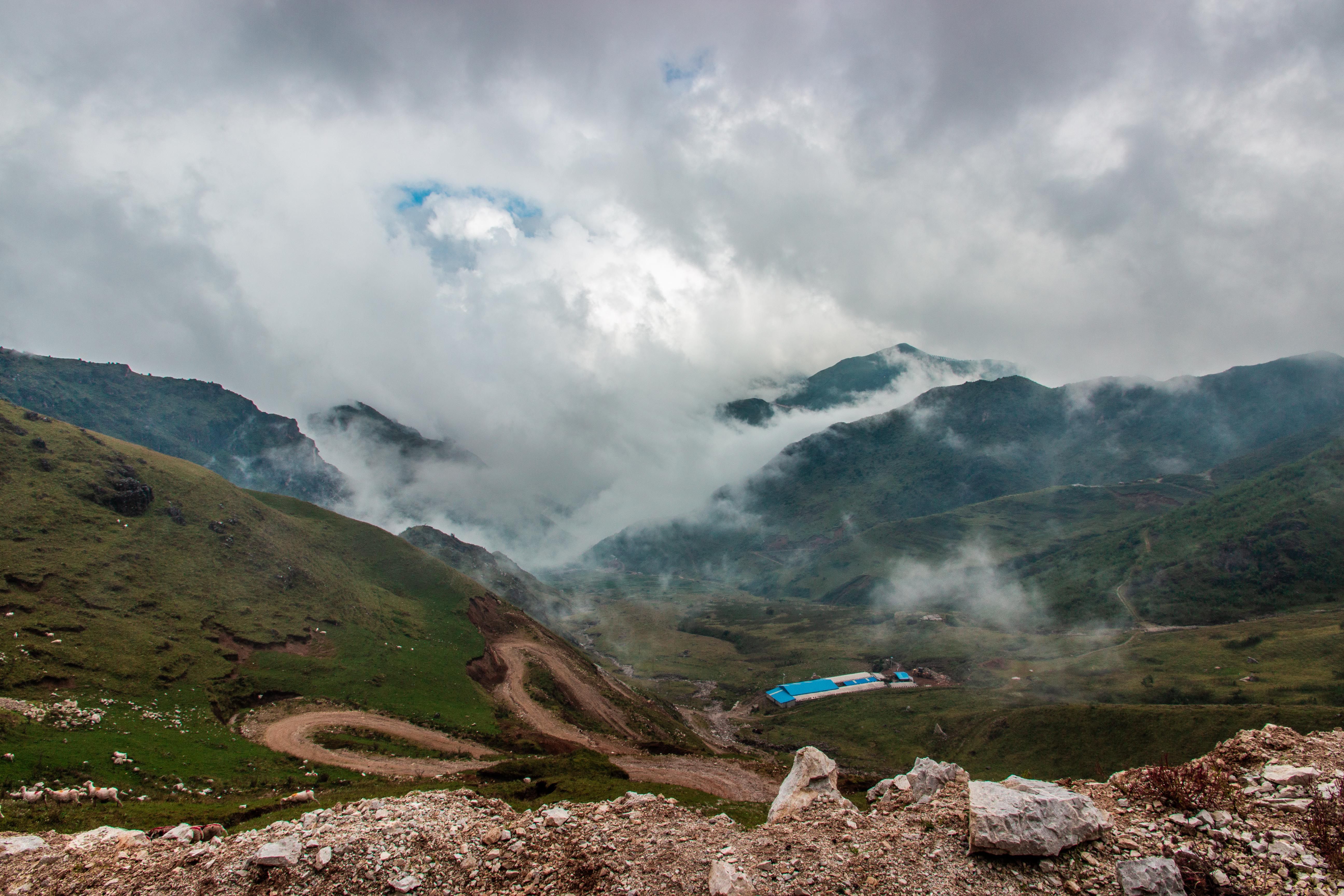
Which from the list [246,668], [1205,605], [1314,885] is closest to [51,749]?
[246,668]

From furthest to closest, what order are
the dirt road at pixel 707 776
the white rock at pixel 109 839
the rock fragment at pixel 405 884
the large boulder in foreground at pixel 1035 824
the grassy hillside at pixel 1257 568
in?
the grassy hillside at pixel 1257 568
the dirt road at pixel 707 776
the white rock at pixel 109 839
the rock fragment at pixel 405 884
the large boulder in foreground at pixel 1035 824

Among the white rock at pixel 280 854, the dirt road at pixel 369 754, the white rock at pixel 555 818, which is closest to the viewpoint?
the white rock at pixel 280 854

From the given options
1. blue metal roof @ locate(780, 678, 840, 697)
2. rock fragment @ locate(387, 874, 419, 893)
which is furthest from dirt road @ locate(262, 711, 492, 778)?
blue metal roof @ locate(780, 678, 840, 697)

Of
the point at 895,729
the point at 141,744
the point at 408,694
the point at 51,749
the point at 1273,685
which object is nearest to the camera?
the point at 51,749

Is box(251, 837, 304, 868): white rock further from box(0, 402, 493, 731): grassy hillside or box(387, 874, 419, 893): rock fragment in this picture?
box(0, 402, 493, 731): grassy hillside

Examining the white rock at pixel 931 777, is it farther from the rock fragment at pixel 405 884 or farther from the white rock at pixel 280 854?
the white rock at pixel 280 854

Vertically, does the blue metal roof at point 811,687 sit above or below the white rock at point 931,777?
below

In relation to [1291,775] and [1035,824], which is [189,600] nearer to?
[1035,824]

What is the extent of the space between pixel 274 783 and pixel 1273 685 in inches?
6133

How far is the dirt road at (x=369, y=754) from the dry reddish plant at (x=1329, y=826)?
148ft

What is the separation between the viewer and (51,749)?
3309 cm

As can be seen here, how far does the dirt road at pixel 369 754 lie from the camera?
46.1 m

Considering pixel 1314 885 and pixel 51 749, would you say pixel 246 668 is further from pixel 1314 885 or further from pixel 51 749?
pixel 1314 885

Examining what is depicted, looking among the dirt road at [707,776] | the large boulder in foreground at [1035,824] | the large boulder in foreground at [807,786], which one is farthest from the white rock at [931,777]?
the dirt road at [707,776]
